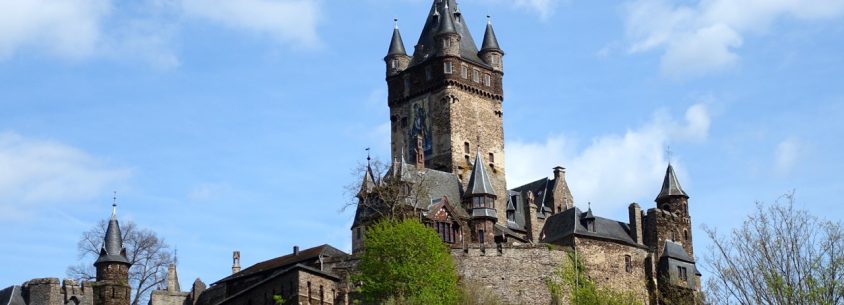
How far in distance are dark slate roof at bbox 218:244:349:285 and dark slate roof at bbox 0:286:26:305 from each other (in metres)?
11.5

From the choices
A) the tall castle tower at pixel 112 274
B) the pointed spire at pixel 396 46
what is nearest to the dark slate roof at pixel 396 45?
the pointed spire at pixel 396 46

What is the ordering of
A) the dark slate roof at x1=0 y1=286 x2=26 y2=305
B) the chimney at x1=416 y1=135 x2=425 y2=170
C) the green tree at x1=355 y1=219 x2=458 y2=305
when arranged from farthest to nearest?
1. the chimney at x1=416 y1=135 x2=425 y2=170
2. the dark slate roof at x1=0 y1=286 x2=26 y2=305
3. the green tree at x1=355 y1=219 x2=458 y2=305

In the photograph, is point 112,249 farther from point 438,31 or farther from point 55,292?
point 438,31

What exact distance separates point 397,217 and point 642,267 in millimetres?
13364

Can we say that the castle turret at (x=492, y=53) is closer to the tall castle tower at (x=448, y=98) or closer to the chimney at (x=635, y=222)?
the tall castle tower at (x=448, y=98)

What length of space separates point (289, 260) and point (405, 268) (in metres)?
10.3

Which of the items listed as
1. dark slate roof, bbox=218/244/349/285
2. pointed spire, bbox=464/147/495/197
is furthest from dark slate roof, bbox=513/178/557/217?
dark slate roof, bbox=218/244/349/285

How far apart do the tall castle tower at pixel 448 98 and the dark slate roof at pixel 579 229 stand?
6.23 m

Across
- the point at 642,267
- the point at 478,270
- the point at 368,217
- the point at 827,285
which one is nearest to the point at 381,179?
the point at 368,217

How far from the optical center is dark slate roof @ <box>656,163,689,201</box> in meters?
73.0

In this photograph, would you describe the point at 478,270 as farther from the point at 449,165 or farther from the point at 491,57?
the point at 491,57

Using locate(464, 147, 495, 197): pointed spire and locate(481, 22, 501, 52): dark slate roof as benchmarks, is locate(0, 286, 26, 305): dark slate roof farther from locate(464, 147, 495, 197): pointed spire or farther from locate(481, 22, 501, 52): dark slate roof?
locate(481, 22, 501, 52): dark slate roof

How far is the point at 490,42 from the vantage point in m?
83.1

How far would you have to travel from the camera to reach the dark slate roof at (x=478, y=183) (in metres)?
69.4
